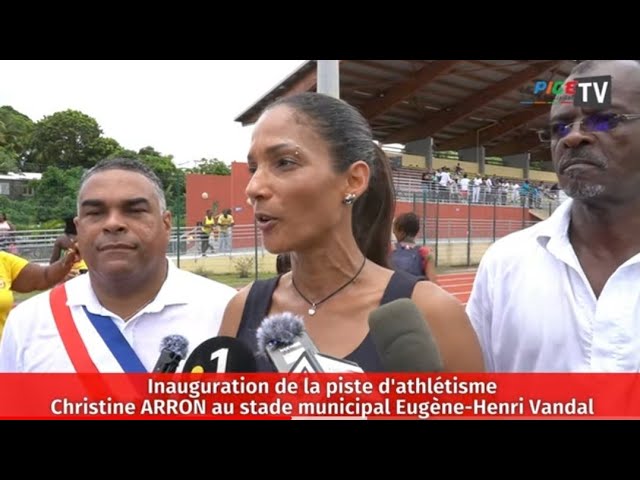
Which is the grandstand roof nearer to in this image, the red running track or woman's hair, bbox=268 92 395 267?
the red running track

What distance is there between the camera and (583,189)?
4.89 feet

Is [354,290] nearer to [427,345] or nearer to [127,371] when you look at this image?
[427,345]

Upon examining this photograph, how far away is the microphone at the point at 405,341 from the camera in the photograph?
1.03 m

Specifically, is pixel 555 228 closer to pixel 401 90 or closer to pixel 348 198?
pixel 348 198

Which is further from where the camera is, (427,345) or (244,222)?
(244,222)

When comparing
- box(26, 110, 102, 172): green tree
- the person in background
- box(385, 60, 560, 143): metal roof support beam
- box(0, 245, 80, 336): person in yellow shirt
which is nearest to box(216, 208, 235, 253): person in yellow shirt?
box(26, 110, 102, 172): green tree

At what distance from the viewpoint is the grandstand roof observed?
1328cm

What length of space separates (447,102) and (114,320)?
16839 millimetres

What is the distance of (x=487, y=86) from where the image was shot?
15.4 meters

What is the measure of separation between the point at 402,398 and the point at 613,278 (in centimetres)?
72

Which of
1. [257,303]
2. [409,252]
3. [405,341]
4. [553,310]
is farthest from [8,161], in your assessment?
[405,341]

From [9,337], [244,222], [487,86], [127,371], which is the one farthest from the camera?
[487,86]

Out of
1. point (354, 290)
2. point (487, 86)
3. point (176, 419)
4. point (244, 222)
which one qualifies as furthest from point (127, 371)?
point (487, 86)

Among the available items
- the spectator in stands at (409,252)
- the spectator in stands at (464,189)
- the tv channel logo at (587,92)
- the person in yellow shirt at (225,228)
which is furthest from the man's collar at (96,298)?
the spectator in stands at (464,189)
